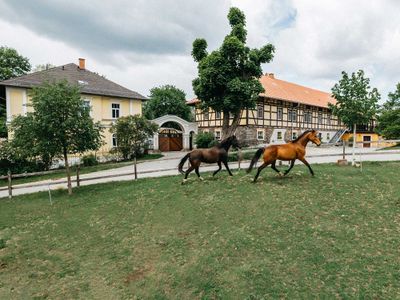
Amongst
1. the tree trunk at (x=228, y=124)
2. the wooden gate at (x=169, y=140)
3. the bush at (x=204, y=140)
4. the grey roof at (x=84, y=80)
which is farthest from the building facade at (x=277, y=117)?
the grey roof at (x=84, y=80)

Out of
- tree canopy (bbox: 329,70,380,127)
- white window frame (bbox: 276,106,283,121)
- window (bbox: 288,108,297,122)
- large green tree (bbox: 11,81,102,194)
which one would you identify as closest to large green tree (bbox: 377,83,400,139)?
window (bbox: 288,108,297,122)

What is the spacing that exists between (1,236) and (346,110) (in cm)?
1707

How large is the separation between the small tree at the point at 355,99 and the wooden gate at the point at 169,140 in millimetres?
22094

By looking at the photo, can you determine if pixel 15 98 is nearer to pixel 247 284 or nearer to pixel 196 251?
pixel 196 251

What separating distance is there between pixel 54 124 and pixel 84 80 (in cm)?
1944

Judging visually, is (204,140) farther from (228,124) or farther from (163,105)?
(163,105)

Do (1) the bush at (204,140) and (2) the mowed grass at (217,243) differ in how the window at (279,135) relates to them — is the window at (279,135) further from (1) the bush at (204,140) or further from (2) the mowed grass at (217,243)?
(2) the mowed grass at (217,243)

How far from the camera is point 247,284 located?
186 inches

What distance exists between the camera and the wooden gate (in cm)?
3338

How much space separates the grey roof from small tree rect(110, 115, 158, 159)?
5485mm

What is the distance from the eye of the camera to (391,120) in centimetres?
3619

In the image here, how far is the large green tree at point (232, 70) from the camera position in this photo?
1831 centimetres

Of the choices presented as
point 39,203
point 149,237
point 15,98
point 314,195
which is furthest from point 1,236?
point 15,98

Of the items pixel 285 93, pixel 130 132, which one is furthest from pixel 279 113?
pixel 130 132
